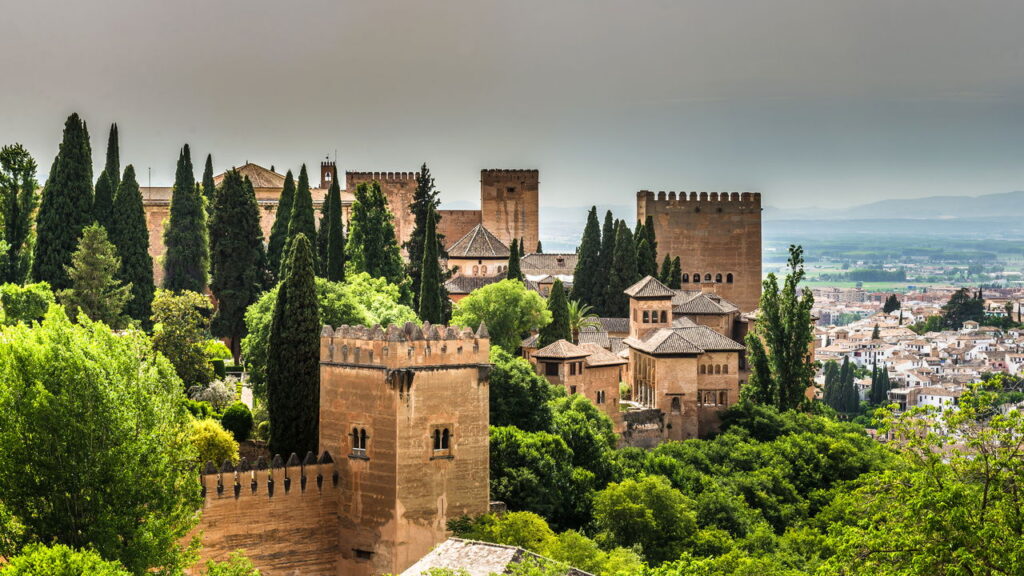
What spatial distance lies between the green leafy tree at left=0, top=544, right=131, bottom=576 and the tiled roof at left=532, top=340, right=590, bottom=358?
22.1 metres

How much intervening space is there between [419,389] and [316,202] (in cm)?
3620

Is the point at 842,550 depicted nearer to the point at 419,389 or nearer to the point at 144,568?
the point at 419,389

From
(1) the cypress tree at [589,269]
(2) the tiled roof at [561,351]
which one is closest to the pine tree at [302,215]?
(2) the tiled roof at [561,351]

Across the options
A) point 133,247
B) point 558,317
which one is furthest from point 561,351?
point 133,247

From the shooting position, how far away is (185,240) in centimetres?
4941

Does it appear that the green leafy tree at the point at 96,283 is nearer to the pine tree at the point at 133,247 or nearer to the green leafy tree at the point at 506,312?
the pine tree at the point at 133,247

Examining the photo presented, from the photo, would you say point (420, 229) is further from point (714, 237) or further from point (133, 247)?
point (714, 237)

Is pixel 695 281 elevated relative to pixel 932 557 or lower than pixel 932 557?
elevated

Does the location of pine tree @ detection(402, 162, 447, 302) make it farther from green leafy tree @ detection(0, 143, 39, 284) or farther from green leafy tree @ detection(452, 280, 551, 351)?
green leafy tree @ detection(0, 143, 39, 284)

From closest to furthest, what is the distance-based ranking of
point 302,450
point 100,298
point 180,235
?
point 302,450, point 100,298, point 180,235

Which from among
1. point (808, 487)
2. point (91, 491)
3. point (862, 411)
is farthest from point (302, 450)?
point (862, 411)

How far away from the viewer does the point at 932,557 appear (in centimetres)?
2127

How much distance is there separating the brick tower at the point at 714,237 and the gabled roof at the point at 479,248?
13.3 meters

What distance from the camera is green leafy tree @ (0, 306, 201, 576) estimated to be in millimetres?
23844
